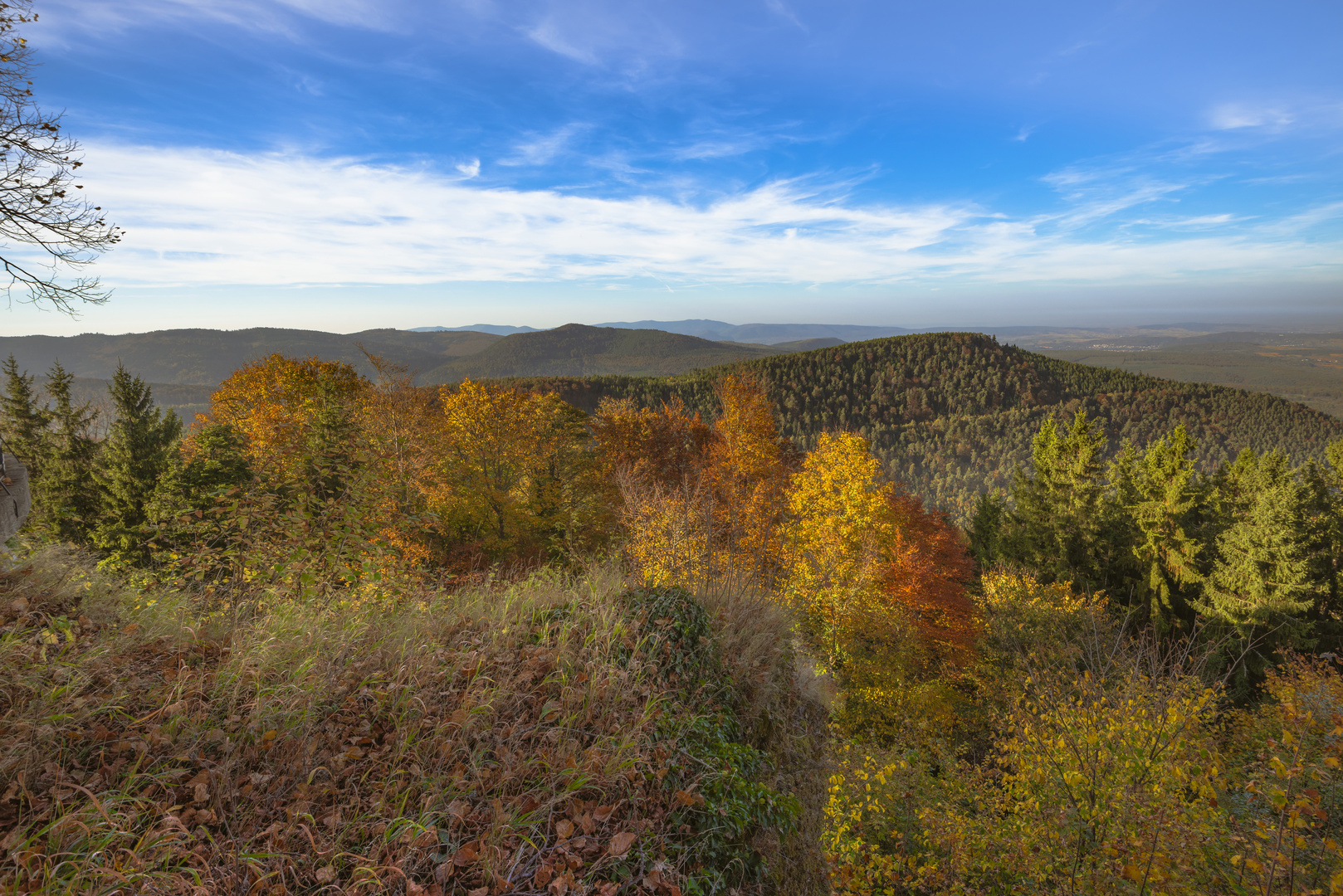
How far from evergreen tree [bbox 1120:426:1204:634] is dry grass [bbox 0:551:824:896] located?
29298 millimetres

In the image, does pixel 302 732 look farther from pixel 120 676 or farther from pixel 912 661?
pixel 912 661

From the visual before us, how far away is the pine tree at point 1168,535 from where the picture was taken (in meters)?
24.2

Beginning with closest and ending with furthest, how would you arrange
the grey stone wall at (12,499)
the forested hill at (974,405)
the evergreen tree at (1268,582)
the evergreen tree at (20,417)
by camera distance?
the grey stone wall at (12,499), the evergreen tree at (1268,582), the evergreen tree at (20,417), the forested hill at (974,405)

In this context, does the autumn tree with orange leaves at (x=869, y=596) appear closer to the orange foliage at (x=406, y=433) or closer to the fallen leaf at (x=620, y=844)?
the fallen leaf at (x=620, y=844)

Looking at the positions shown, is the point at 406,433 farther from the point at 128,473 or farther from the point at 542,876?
the point at 542,876

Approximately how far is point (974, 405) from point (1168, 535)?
377 feet

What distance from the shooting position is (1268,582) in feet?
67.8

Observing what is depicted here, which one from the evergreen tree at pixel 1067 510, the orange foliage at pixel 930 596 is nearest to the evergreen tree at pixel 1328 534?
the evergreen tree at pixel 1067 510

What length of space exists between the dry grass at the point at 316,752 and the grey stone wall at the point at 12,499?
1.30m

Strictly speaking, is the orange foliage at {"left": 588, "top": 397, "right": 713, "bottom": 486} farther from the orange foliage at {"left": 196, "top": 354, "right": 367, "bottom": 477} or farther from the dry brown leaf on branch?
the dry brown leaf on branch

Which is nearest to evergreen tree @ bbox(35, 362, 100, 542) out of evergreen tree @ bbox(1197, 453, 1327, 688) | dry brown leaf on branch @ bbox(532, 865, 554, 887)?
dry brown leaf on branch @ bbox(532, 865, 554, 887)

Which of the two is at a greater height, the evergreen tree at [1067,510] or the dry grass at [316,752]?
the dry grass at [316,752]

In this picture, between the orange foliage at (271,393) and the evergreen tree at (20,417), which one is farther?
the orange foliage at (271,393)

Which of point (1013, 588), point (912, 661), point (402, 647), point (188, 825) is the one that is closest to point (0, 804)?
point (188, 825)
